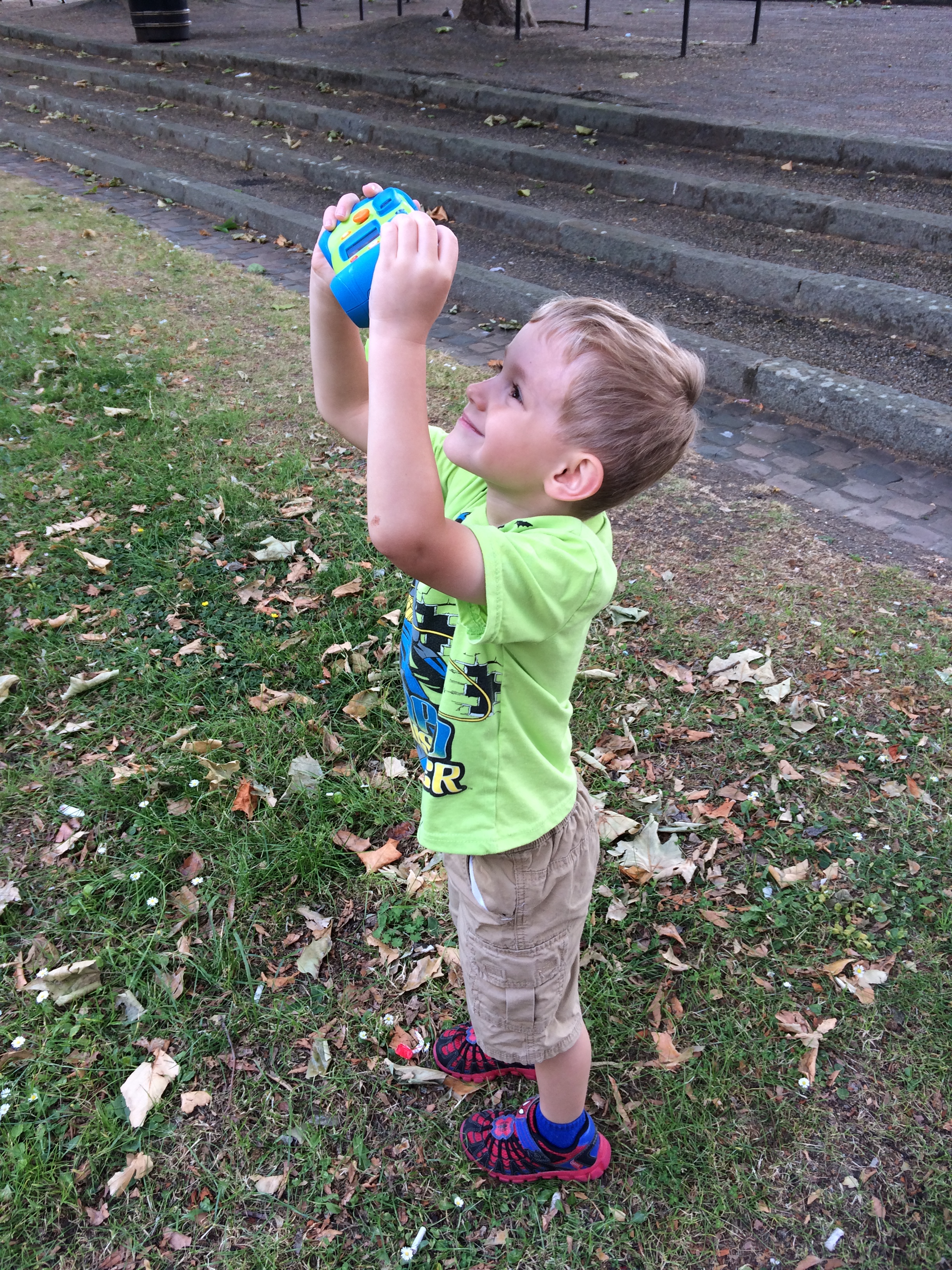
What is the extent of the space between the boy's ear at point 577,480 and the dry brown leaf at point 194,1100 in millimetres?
1702

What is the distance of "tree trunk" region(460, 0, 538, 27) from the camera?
1380 centimetres

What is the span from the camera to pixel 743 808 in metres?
2.91

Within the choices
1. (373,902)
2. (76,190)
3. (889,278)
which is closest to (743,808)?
(373,902)

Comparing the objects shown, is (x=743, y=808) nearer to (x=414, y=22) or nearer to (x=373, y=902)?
(x=373, y=902)

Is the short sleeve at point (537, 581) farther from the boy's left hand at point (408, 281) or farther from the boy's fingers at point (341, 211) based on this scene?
the boy's fingers at point (341, 211)

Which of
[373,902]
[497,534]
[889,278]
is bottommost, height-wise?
[373,902]

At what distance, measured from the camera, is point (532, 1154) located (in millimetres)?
2012

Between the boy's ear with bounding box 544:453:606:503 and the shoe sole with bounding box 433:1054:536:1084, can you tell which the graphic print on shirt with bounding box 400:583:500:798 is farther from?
the shoe sole with bounding box 433:1054:536:1084

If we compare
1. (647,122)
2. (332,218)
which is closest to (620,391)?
(332,218)

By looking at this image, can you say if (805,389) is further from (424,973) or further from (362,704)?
(424,973)

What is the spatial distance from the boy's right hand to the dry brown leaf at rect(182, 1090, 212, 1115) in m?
1.87

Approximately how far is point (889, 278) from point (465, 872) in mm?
5703

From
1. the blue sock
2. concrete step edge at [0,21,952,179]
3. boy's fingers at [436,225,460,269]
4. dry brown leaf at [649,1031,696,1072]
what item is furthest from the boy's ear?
concrete step edge at [0,21,952,179]

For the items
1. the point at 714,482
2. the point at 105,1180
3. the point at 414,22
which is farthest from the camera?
the point at 414,22
